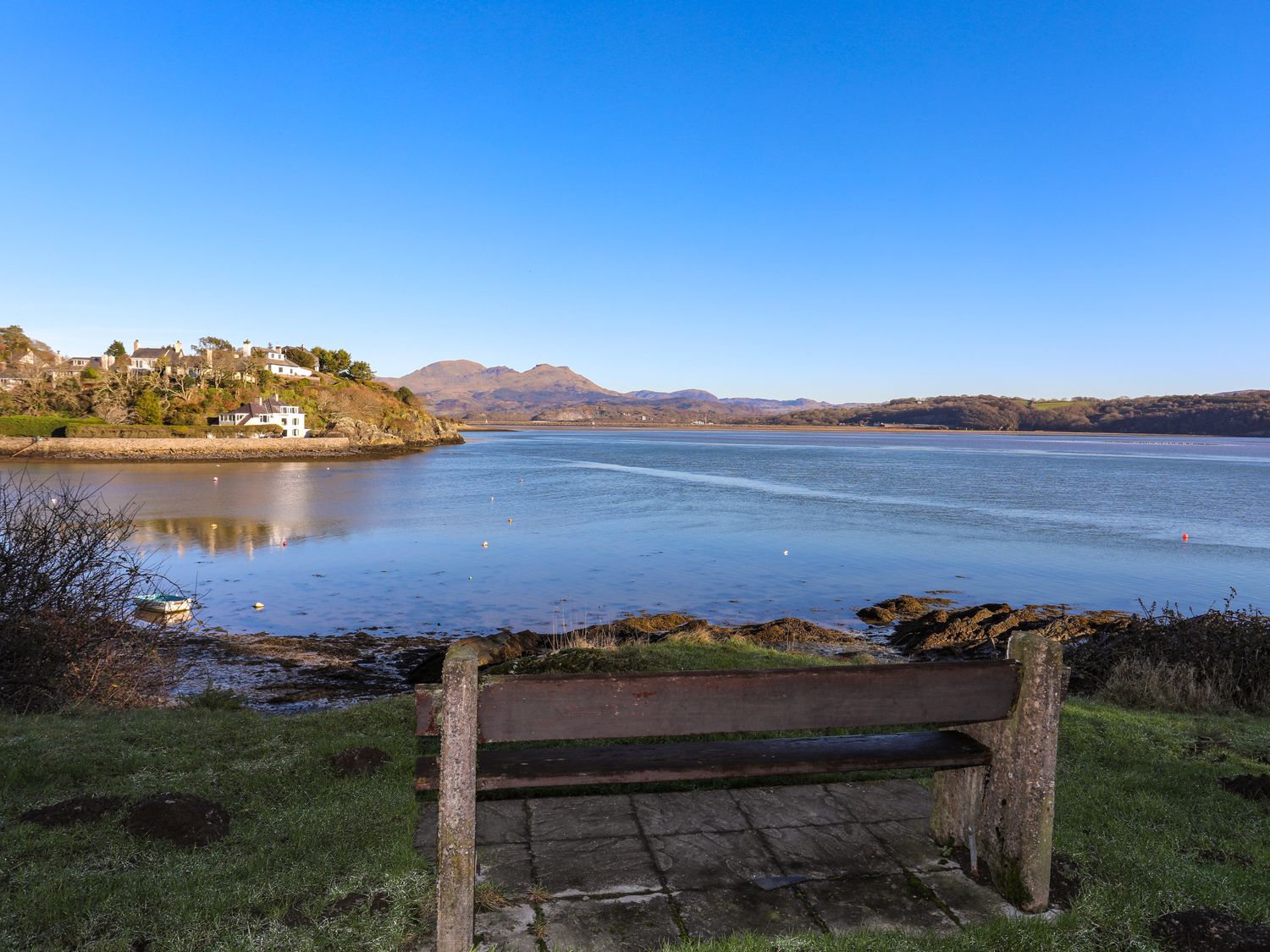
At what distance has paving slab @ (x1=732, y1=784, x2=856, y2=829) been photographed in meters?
4.89

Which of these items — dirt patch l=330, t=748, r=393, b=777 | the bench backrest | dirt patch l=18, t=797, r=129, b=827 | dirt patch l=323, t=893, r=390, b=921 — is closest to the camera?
the bench backrest

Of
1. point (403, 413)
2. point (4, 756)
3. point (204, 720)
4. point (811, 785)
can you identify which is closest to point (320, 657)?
point (204, 720)

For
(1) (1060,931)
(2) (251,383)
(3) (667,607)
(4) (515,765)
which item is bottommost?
(3) (667,607)

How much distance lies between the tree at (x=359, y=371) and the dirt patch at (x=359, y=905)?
143 m

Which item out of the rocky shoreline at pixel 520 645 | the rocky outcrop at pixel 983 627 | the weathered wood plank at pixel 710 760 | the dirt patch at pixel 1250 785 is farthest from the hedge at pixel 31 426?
the dirt patch at pixel 1250 785

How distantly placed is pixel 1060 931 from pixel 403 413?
12586cm

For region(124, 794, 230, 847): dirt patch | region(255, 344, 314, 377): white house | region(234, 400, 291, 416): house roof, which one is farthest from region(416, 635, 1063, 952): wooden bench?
region(255, 344, 314, 377): white house

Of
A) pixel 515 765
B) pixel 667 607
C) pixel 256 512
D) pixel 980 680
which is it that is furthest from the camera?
pixel 256 512

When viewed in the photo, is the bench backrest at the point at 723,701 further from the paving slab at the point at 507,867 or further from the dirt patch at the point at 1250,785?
the dirt patch at the point at 1250,785

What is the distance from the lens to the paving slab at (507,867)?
400cm

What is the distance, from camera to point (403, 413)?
122 metres

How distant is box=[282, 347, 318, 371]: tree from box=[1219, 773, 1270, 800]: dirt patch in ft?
464

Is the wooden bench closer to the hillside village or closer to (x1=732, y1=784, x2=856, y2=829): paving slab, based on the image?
(x1=732, y1=784, x2=856, y2=829): paving slab

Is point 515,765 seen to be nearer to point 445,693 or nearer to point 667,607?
point 445,693
